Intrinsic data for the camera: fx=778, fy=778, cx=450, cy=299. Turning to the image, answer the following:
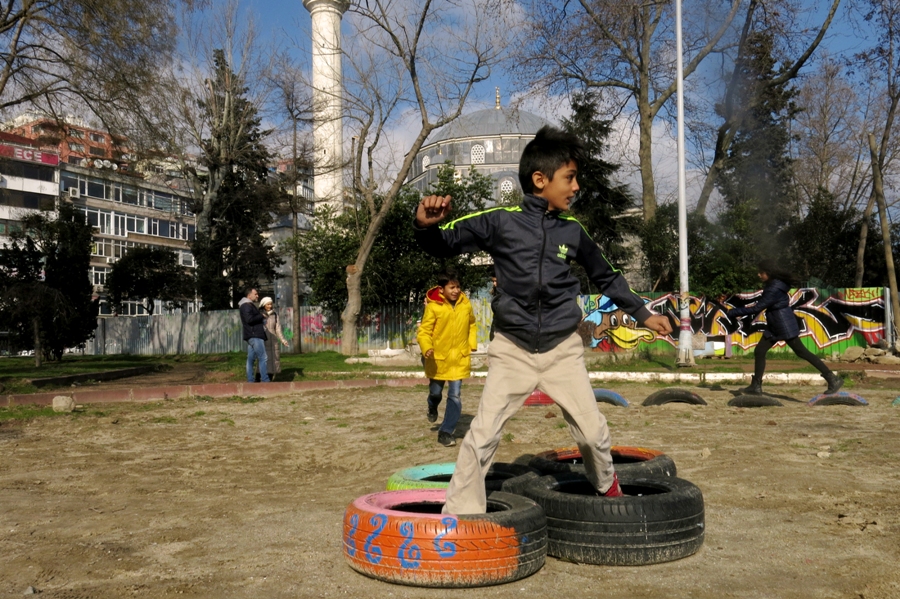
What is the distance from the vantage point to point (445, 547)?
3408 mm

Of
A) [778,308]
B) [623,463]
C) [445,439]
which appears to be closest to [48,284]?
[445,439]

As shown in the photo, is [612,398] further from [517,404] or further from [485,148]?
[485,148]

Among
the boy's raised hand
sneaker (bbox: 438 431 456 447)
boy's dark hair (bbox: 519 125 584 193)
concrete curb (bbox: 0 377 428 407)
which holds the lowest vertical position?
concrete curb (bbox: 0 377 428 407)

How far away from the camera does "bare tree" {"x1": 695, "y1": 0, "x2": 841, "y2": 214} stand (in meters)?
24.5

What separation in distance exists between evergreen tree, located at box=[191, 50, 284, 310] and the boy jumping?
37.1m

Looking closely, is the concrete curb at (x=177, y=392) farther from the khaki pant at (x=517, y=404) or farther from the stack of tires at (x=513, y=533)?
the khaki pant at (x=517, y=404)

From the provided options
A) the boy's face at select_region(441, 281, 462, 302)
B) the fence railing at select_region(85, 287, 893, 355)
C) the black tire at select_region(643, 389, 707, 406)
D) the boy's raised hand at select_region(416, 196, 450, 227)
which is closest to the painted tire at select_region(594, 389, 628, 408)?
the black tire at select_region(643, 389, 707, 406)

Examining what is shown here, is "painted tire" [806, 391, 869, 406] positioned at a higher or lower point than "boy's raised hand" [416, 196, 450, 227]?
lower

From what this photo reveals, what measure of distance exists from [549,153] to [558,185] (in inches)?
6.9

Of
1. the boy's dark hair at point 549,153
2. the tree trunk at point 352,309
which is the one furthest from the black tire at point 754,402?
the tree trunk at point 352,309

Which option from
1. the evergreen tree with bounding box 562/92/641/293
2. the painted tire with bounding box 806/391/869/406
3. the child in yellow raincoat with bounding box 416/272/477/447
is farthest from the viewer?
the evergreen tree with bounding box 562/92/641/293

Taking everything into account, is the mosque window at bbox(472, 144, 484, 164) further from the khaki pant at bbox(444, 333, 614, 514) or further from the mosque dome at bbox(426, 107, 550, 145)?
the khaki pant at bbox(444, 333, 614, 514)

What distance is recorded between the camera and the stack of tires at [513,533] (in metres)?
3.43

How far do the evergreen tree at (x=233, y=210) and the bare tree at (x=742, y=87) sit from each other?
22.2 meters
